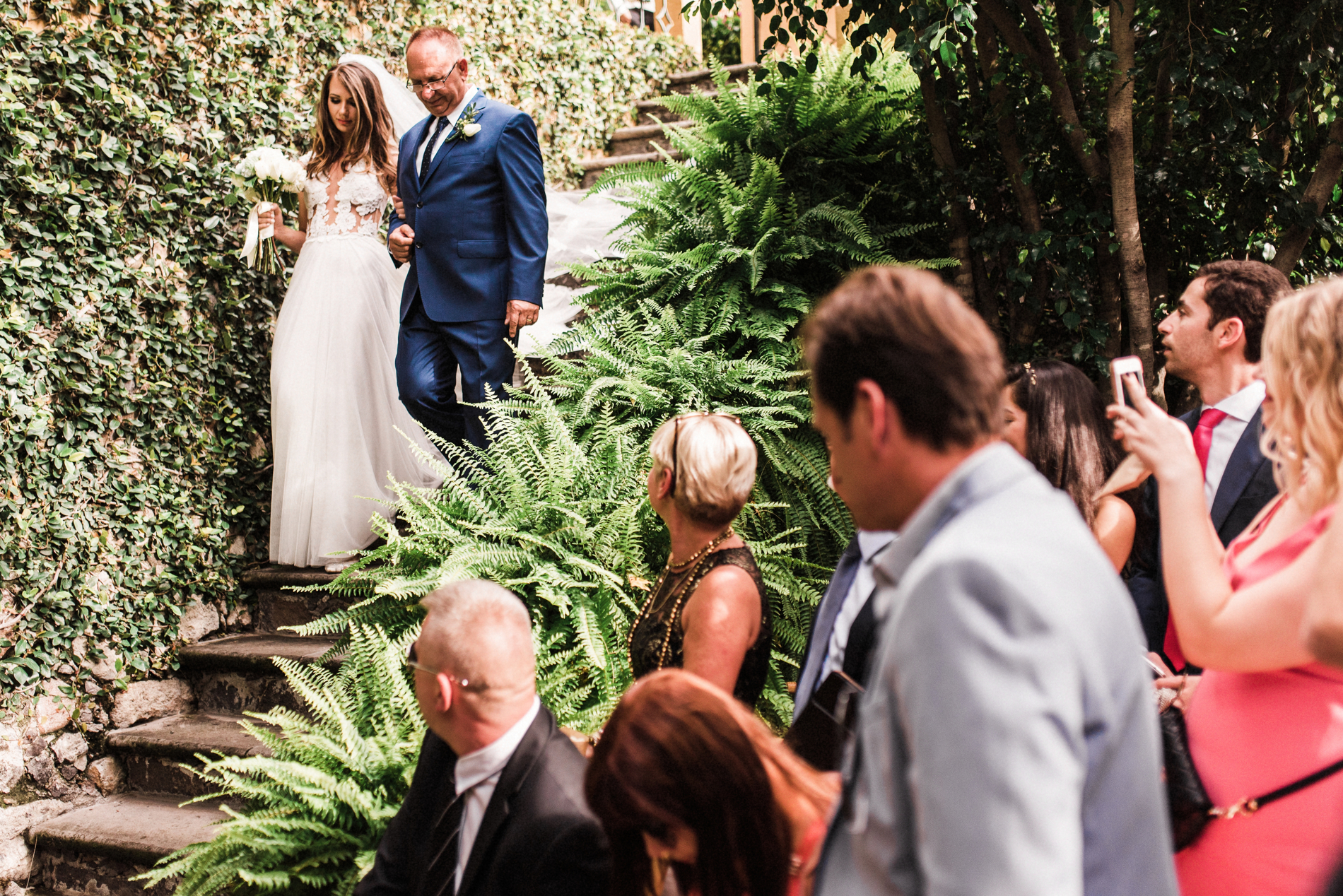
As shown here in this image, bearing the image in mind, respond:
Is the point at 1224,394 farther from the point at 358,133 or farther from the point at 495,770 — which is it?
the point at 358,133

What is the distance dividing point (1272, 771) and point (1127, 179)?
2.80m

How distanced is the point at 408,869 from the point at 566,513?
60.4 inches

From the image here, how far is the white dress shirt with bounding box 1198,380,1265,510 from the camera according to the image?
7.83 ft

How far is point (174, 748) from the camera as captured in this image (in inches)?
144

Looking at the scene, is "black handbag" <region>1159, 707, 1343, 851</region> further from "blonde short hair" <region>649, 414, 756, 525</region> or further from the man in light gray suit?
"blonde short hair" <region>649, 414, 756, 525</region>

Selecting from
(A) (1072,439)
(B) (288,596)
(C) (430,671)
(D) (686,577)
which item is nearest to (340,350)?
(B) (288,596)

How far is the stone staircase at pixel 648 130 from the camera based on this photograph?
7085 millimetres

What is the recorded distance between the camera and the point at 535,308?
4.16m

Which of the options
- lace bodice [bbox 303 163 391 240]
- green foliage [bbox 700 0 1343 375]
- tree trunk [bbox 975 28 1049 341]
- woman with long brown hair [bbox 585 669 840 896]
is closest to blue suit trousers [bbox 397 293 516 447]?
lace bodice [bbox 303 163 391 240]

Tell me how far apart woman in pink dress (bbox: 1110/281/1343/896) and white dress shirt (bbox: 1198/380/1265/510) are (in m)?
1.04

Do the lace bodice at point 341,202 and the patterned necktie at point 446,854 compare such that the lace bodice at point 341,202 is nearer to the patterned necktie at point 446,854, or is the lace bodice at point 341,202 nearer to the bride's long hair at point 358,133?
the bride's long hair at point 358,133

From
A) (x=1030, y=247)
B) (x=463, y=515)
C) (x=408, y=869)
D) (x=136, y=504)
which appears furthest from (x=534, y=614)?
(x=1030, y=247)

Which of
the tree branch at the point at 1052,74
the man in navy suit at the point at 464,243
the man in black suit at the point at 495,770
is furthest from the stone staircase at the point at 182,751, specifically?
the tree branch at the point at 1052,74

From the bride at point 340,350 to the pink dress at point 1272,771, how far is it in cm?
332
